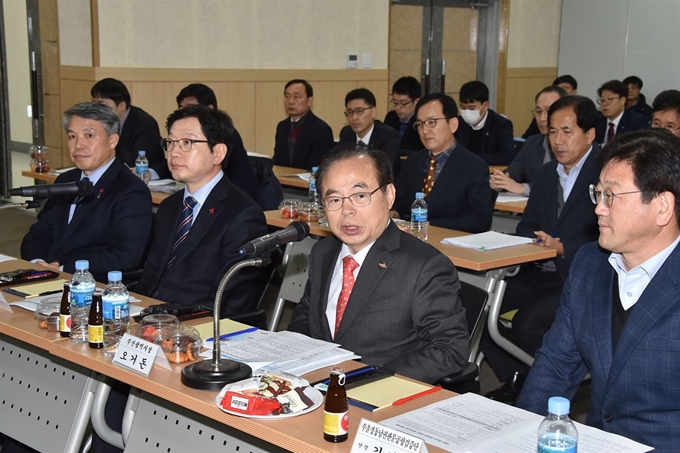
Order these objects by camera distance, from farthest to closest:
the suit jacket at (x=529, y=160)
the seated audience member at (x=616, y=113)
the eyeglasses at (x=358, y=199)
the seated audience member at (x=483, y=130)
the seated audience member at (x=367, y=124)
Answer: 1. the seated audience member at (x=616, y=113)
2. the seated audience member at (x=483, y=130)
3. the seated audience member at (x=367, y=124)
4. the suit jacket at (x=529, y=160)
5. the eyeglasses at (x=358, y=199)

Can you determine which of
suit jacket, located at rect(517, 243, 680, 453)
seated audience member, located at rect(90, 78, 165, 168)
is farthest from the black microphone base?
seated audience member, located at rect(90, 78, 165, 168)

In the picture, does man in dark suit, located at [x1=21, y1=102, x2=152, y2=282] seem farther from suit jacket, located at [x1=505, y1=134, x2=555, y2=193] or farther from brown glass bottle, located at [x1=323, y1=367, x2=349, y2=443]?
suit jacket, located at [x1=505, y1=134, x2=555, y2=193]

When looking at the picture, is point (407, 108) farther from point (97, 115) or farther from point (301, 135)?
point (97, 115)

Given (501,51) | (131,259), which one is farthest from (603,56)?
(131,259)

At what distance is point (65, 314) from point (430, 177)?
2.86 meters

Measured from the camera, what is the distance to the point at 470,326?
9.21 ft

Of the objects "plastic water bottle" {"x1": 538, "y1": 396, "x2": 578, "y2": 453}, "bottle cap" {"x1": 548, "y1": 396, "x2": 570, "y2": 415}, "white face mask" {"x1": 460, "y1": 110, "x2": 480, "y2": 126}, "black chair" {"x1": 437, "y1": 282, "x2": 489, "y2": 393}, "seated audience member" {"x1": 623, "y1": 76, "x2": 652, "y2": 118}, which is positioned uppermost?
"seated audience member" {"x1": 623, "y1": 76, "x2": 652, "y2": 118}

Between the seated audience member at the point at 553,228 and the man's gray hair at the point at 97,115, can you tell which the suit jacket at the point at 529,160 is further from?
the man's gray hair at the point at 97,115

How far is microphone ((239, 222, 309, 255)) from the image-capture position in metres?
2.06

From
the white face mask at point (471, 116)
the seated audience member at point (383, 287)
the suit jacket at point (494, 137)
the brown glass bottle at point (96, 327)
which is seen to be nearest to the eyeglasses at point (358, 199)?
the seated audience member at point (383, 287)

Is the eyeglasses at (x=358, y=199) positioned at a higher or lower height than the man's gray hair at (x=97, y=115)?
lower

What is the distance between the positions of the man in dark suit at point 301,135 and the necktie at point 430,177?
8.05 ft

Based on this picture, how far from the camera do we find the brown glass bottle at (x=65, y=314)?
2.62m

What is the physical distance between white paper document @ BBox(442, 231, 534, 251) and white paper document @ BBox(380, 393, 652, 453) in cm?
204
